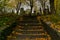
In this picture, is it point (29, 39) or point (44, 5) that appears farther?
point (44, 5)

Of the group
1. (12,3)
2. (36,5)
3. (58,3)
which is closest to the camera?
(58,3)

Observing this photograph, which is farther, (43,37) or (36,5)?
(36,5)

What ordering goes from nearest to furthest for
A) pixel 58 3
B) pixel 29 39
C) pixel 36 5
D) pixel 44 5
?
pixel 29 39 < pixel 58 3 < pixel 44 5 < pixel 36 5

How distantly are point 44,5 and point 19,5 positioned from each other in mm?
5363

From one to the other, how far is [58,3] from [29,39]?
865 centimetres

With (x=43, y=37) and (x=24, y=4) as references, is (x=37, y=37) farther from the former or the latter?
(x=24, y=4)

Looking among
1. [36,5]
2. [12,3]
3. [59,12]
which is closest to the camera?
[59,12]

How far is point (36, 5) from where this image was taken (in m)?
48.7

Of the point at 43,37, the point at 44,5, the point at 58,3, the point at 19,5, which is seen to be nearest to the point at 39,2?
the point at 44,5

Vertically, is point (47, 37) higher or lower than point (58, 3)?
lower

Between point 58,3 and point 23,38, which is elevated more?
point 58,3

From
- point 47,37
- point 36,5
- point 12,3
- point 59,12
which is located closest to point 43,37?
point 47,37

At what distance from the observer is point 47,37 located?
11.9 m

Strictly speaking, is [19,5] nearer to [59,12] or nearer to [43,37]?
[59,12]
